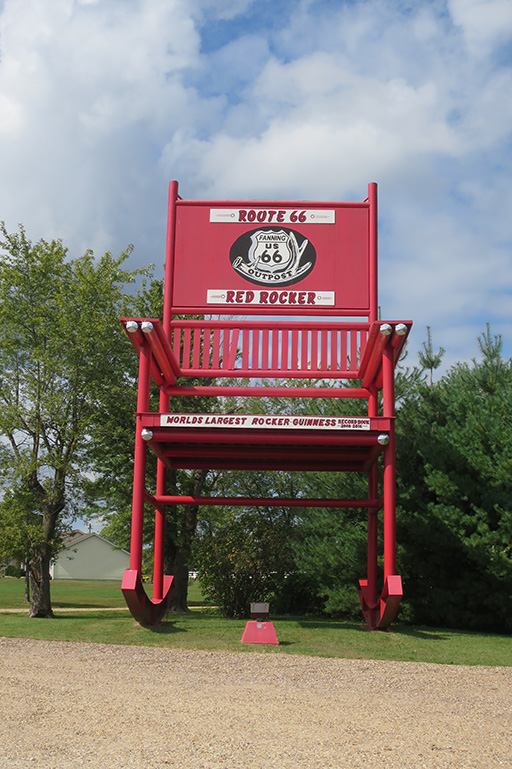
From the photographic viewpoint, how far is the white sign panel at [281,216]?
1044 cm

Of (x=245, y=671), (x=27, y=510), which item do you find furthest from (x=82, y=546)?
(x=245, y=671)

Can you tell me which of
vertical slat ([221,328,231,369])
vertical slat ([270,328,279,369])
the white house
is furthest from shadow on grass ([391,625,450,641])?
the white house

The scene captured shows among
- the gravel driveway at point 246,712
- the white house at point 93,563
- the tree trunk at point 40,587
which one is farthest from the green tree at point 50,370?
the white house at point 93,563

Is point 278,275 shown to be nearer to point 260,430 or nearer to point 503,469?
point 260,430

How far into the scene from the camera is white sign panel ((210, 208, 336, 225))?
34.2 ft

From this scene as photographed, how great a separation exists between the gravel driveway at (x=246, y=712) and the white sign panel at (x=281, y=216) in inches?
234

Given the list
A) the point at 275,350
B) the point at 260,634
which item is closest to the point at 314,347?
the point at 275,350

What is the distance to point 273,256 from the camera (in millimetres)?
10414

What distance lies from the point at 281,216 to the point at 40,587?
28.1 ft

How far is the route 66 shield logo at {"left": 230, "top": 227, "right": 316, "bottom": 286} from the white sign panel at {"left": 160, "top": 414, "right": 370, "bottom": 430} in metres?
2.69

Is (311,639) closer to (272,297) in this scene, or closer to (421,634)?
(421,634)

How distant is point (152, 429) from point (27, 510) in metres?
7.79

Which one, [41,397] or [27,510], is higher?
[41,397]

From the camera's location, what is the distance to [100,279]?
15.6 m
